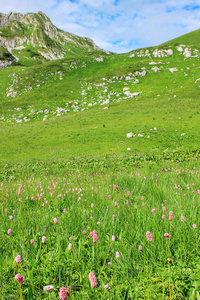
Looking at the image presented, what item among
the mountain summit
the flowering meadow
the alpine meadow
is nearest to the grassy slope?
the alpine meadow

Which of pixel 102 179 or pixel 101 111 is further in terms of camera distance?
pixel 101 111

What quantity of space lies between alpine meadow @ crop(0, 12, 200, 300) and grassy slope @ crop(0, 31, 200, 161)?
0.93 ft

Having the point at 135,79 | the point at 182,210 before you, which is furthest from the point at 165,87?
the point at 182,210

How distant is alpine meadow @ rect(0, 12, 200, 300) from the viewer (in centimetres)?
191

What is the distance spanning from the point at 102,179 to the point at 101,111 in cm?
3529

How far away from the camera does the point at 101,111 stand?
39906 millimetres

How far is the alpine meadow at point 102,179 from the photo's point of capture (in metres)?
1.91

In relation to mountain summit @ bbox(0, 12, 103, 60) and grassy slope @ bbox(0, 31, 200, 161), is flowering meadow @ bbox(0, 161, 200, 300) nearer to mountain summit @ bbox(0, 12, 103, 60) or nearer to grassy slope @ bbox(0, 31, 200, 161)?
grassy slope @ bbox(0, 31, 200, 161)

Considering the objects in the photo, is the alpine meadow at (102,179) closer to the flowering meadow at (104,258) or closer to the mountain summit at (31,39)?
the flowering meadow at (104,258)

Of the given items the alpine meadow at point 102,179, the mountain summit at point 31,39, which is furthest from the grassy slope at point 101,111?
the mountain summit at point 31,39

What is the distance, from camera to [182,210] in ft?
9.04

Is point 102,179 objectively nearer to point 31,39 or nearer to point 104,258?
point 104,258

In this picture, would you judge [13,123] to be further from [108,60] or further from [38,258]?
[108,60]

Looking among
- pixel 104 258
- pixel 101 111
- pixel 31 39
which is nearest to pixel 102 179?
pixel 104 258
